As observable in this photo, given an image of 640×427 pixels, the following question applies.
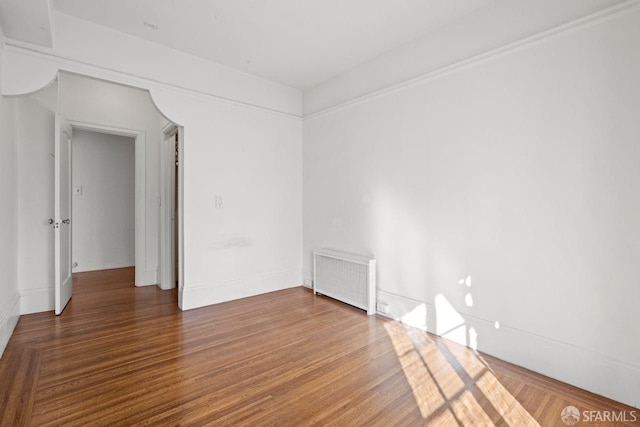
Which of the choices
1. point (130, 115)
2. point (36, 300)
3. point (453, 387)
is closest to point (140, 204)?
point (130, 115)

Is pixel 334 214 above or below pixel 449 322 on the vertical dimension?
above

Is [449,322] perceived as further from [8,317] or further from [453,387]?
[8,317]

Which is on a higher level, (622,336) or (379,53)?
(379,53)

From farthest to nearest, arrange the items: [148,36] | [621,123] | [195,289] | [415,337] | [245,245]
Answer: [245,245]
[195,289]
[148,36]
[415,337]
[621,123]

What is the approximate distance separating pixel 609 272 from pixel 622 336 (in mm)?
391

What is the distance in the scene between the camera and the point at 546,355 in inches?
88.1

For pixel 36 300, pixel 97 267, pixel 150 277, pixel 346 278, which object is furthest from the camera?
pixel 97 267

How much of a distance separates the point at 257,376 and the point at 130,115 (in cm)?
418

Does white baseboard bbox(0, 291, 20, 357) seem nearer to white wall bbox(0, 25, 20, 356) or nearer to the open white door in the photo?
white wall bbox(0, 25, 20, 356)

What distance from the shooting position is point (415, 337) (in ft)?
9.36

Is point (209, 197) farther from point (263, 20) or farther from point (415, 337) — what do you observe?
point (415, 337)

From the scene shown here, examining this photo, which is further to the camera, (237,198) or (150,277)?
(150,277)

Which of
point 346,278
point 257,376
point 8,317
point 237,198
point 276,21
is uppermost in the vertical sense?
point 276,21

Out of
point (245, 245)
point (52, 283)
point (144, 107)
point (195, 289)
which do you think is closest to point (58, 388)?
point (195, 289)
